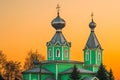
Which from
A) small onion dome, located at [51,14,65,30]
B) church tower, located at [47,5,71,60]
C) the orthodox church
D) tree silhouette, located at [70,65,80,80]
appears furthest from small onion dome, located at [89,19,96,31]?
tree silhouette, located at [70,65,80,80]

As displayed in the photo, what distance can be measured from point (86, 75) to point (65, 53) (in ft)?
12.9

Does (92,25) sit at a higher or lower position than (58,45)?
higher

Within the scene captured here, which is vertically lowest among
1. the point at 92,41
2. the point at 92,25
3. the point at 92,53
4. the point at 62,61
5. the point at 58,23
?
the point at 62,61

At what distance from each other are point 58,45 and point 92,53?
5.17m

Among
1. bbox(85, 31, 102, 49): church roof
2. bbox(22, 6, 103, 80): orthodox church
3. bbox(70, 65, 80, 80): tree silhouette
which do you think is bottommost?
bbox(70, 65, 80, 80): tree silhouette

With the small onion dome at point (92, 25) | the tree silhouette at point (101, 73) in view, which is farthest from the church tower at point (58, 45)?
the small onion dome at point (92, 25)

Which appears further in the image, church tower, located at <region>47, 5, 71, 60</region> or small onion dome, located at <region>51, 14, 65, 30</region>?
small onion dome, located at <region>51, 14, 65, 30</region>

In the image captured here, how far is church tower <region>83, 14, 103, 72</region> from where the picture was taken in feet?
237

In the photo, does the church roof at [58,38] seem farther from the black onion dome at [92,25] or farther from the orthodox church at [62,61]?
the black onion dome at [92,25]

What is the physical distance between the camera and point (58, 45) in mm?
69562

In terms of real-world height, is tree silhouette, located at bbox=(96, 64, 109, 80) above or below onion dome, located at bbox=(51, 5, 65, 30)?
below

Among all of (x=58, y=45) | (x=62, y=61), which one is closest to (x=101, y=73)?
(x=62, y=61)

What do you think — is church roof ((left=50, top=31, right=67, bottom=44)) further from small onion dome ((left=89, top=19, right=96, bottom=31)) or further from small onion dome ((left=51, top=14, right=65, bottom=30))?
small onion dome ((left=89, top=19, right=96, bottom=31))

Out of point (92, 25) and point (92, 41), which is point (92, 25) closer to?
point (92, 25)
